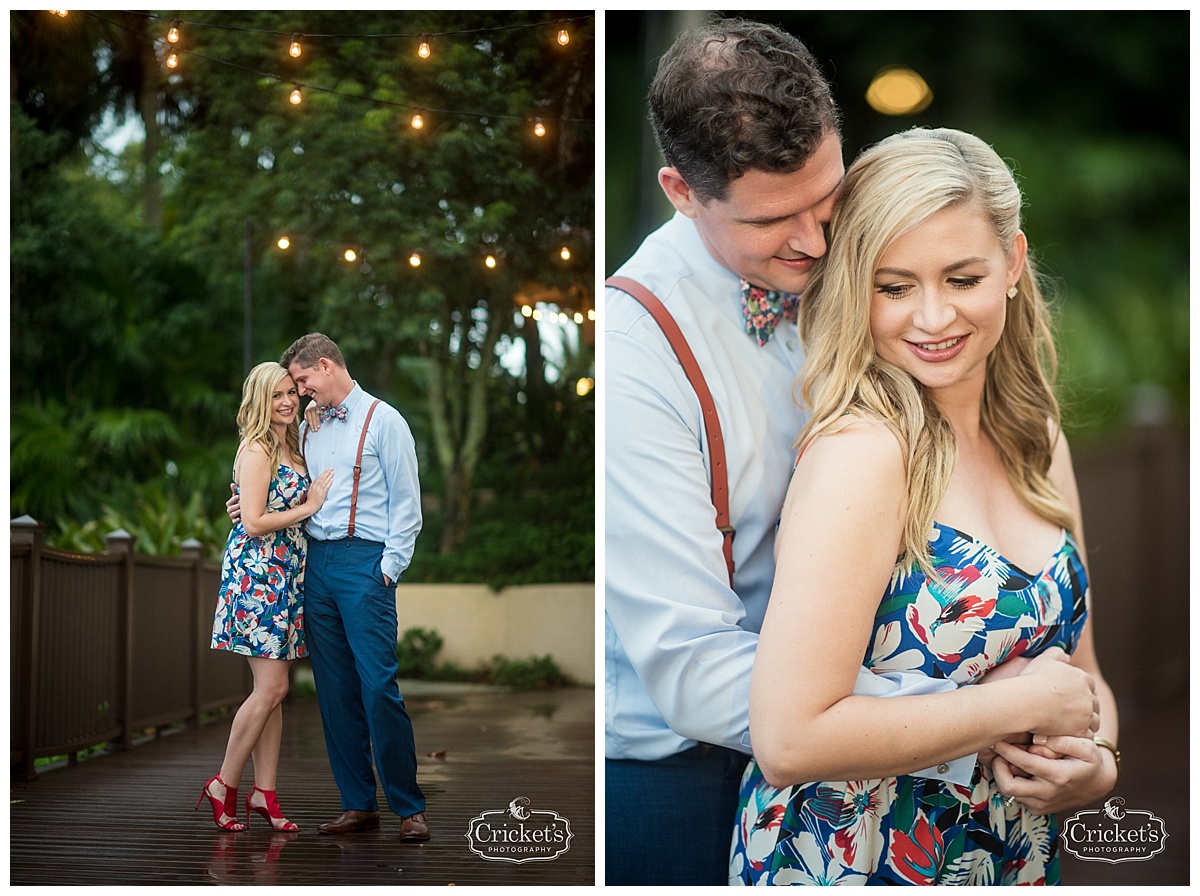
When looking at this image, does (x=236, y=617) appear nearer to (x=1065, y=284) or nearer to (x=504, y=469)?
(x=504, y=469)

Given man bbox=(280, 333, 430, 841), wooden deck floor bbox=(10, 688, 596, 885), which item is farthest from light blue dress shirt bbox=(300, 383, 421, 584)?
wooden deck floor bbox=(10, 688, 596, 885)

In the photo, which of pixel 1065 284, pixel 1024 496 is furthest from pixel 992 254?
pixel 1065 284

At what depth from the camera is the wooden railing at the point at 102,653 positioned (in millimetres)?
3180

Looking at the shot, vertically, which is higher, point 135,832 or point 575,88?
point 575,88

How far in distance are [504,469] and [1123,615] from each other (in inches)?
82.1

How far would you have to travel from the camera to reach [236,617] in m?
3.01

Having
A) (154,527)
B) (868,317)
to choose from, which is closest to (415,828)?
(154,527)

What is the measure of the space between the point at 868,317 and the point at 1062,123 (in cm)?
135

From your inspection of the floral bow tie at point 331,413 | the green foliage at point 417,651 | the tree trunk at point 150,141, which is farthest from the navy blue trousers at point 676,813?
the tree trunk at point 150,141

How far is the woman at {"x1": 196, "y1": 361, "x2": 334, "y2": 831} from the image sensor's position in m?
2.98

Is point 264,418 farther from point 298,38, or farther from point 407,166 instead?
point 298,38
